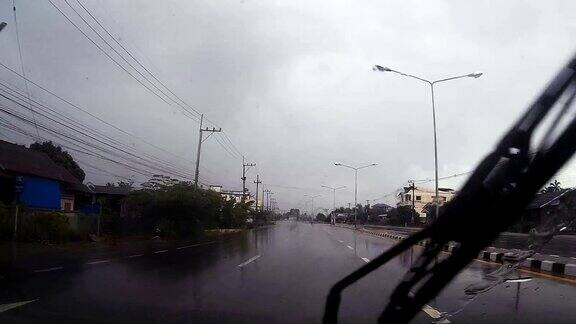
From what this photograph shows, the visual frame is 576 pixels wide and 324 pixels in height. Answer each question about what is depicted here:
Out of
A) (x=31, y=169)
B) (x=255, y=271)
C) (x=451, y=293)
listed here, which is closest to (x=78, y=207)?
(x=31, y=169)

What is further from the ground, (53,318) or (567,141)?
(567,141)

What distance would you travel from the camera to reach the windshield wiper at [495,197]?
159 inches

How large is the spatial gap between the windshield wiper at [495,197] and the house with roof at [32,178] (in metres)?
34.1

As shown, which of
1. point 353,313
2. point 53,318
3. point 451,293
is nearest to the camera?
point 53,318

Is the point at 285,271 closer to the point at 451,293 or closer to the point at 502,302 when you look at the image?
the point at 451,293

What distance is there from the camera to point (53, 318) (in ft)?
23.5

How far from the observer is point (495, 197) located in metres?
4.18

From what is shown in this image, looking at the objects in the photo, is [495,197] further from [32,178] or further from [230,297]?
[32,178]

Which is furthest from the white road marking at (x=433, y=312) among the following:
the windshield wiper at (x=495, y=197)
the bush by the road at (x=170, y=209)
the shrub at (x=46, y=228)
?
the bush by the road at (x=170, y=209)

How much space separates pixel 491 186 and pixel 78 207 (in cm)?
5232

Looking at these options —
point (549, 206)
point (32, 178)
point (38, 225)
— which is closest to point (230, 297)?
point (549, 206)

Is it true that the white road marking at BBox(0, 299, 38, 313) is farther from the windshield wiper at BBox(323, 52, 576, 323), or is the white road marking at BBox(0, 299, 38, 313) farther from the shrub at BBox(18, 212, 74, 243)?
the shrub at BBox(18, 212, 74, 243)

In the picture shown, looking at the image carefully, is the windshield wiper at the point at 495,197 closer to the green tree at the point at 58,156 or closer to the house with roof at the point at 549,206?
the house with roof at the point at 549,206

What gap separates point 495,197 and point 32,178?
3939 centimetres
